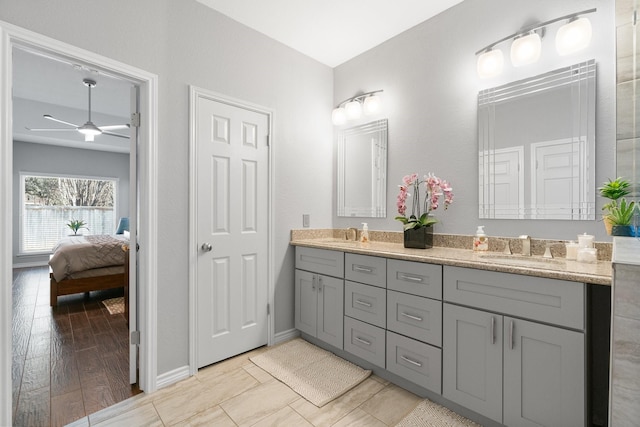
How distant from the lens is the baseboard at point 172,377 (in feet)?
6.42

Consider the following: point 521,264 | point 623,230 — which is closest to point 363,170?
point 521,264

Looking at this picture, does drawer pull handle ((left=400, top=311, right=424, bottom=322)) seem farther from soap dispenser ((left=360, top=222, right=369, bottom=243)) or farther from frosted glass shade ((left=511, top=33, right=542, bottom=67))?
frosted glass shade ((left=511, top=33, right=542, bottom=67))

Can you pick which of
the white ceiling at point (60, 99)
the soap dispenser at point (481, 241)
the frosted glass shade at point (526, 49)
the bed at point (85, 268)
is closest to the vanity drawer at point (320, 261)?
the soap dispenser at point (481, 241)

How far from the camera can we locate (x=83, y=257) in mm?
3676

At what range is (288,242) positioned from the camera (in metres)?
2.76

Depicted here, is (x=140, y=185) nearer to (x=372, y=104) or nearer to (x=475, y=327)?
(x=372, y=104)

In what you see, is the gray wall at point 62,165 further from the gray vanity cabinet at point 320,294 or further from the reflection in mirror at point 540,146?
the reflection in mirror at point 540,146

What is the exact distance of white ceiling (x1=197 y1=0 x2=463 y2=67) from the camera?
2189 mm

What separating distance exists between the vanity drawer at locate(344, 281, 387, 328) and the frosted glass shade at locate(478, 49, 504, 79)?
5.31ft

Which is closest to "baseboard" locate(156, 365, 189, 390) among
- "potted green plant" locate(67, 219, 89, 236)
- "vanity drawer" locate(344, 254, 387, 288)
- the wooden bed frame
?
"vanity drawer" locate(344, 254, 387, 288)

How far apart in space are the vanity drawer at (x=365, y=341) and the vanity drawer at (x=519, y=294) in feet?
1.99

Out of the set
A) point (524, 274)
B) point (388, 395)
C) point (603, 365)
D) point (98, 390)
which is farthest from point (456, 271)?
point (98, 390)

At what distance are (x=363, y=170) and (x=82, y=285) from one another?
144 inches

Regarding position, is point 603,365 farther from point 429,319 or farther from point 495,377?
point 429,319
